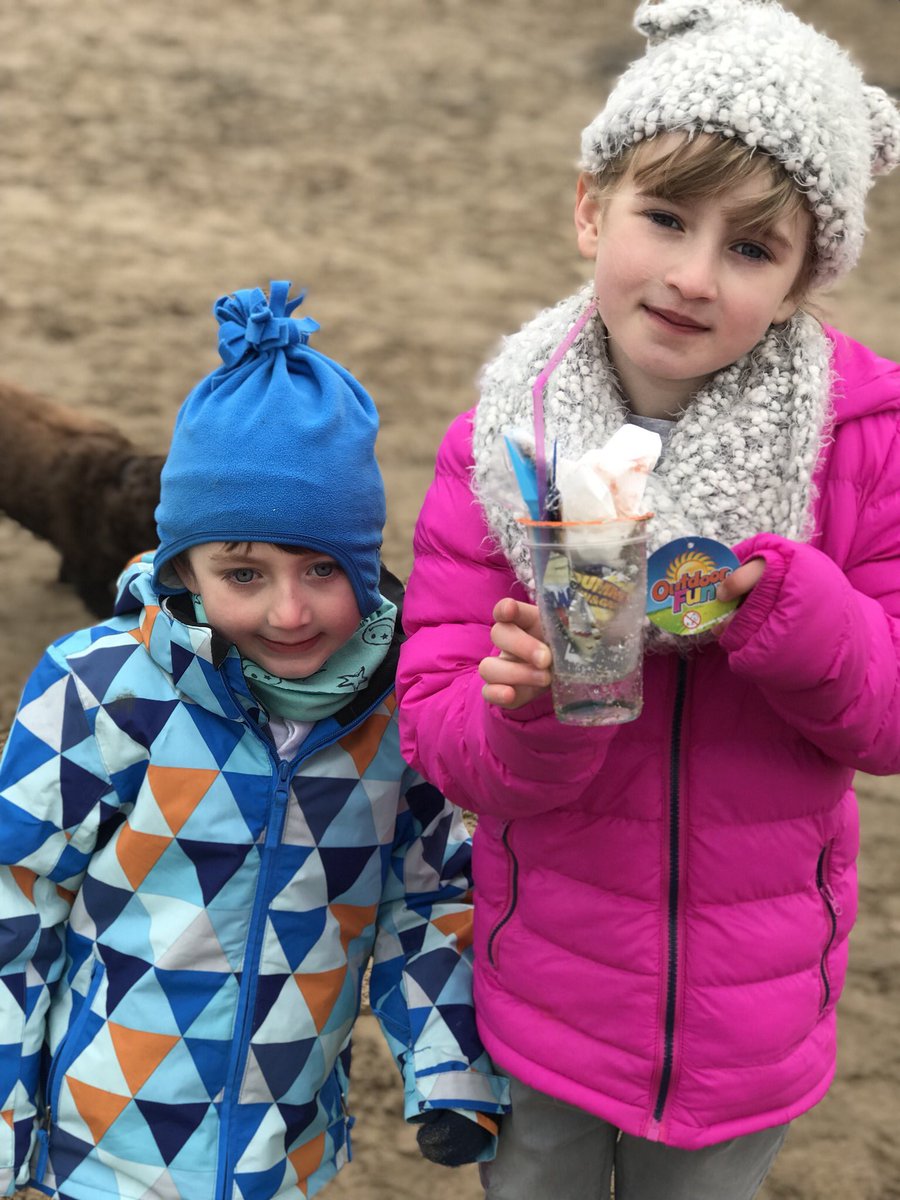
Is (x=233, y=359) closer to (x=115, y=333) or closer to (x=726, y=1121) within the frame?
(x=726, y=1121)

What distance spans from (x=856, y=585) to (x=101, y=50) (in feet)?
25.4

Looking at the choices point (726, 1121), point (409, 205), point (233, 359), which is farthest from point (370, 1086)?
point (409, 205)

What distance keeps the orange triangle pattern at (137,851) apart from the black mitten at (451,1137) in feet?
1.57

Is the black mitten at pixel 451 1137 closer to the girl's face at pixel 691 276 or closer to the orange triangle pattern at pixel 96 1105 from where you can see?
the orange triangle pattern at pixel 96 1105

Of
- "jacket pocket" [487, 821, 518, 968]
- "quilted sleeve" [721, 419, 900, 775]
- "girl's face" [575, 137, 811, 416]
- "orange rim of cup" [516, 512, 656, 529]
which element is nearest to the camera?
"orange rim of cup" [516, 512, 656, 529]

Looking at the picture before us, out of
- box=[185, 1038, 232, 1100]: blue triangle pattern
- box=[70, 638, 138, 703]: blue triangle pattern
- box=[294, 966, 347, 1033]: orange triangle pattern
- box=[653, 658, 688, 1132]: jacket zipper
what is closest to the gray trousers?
box=[653, 658, 688, 1132]: jacket zipper

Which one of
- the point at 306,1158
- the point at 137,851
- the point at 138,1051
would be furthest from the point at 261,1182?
the point at 137,851

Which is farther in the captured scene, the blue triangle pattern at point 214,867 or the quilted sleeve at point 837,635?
the blue triangle pattern at point 214,867

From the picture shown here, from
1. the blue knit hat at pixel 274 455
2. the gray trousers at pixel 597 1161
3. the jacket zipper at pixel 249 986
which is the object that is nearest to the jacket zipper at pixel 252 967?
the jacket zipper at pixel 249 986

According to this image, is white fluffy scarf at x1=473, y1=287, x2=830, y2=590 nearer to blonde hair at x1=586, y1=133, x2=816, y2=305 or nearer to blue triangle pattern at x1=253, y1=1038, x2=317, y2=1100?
blonde hair at x1=586, y1=133, x2=816, y2=305

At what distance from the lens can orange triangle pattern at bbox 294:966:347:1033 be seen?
202cm

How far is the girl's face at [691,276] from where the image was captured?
5.38 ft

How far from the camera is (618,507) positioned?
56.3 inches

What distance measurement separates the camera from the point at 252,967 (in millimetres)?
1973
